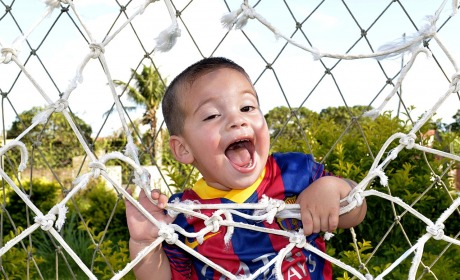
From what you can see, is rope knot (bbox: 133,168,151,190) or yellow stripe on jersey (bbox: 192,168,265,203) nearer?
rope knot (bbox: 133,168,151,190)

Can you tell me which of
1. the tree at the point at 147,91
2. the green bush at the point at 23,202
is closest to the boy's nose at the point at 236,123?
the green bush at the point at 23,202

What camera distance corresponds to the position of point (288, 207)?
3.47ft

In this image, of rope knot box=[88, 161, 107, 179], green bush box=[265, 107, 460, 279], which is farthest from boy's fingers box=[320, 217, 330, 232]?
green bush box=[265, 107, 460, 279]

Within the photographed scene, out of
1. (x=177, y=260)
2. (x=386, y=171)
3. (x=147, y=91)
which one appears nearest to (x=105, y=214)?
(x=386, y=171)

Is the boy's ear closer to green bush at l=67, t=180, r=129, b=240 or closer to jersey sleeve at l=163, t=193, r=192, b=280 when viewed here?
jersey sleeve at l=163, t=193, r=192, b=280

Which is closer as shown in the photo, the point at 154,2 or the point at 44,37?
the point at 154,2

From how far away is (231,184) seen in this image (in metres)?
1.07

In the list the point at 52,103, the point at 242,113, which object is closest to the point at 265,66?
the point at 242,113

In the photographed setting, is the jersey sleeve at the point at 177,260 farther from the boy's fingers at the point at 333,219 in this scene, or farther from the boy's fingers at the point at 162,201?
the boy's fingers at the point at 333,219

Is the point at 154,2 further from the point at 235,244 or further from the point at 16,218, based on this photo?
the point at 16,218

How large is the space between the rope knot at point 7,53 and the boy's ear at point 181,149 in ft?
1.37

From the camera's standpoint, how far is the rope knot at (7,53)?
0.97m

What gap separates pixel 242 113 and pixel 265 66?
426mm

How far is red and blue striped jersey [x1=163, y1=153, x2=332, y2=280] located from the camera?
108cm
